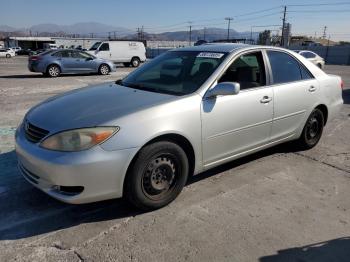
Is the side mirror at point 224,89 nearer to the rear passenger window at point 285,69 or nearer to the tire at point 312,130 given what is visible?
Answer: the rear passenger window at point 285,69

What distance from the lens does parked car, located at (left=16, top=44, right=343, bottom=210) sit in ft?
10.8

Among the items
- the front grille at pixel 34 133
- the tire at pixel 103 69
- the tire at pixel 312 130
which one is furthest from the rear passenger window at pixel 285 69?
the tire at pixel 103 69

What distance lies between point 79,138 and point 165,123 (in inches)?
31.8

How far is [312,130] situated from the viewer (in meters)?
5.73

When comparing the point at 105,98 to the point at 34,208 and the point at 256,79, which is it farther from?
the point at 256,79

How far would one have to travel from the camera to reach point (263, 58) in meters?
4.83

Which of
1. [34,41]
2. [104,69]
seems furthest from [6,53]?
[34,41]

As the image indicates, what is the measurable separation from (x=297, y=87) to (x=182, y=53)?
64.4 inches

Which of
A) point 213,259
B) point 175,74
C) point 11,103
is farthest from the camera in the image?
point 11,103

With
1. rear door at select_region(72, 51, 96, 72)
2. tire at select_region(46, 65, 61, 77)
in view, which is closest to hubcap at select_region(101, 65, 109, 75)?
rear door at select_region(72, 51, 96, 72)

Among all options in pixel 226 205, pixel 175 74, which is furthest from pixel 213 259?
pixel 175 74

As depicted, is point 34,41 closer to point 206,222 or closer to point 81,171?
point 81,171

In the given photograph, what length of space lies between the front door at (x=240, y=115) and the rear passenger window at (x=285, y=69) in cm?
22

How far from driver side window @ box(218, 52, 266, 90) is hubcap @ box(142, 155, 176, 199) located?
1.16 m
